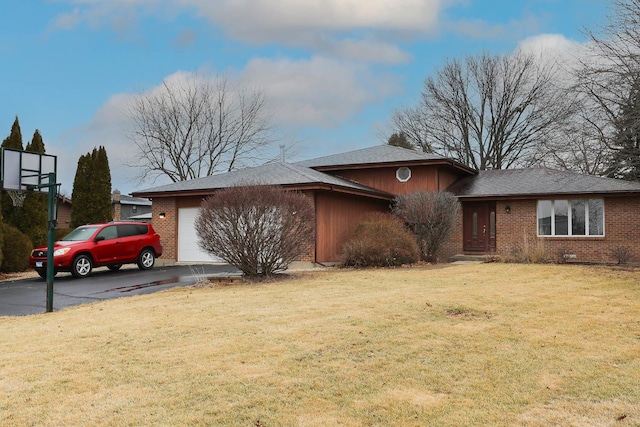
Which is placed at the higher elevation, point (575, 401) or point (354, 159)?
point (354, 159)

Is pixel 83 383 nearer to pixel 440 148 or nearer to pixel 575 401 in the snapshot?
pixel 575 401

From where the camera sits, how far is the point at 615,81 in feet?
48.6

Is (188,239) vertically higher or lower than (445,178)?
lower

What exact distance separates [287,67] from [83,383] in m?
18.9

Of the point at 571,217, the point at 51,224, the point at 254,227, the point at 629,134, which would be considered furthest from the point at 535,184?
the point at 51,224

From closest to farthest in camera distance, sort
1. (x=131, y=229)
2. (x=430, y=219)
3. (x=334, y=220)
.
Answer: (x=131, y=229)
(x=430, y=219)
(x=334, y=220)

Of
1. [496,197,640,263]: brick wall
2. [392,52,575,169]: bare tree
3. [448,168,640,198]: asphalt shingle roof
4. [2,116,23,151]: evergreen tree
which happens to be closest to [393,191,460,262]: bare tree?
[496,197,640,263]: brick wall

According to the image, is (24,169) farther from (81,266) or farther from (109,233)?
(109,233)

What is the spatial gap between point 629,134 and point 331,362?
1382cm

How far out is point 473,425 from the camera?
13.0 feet

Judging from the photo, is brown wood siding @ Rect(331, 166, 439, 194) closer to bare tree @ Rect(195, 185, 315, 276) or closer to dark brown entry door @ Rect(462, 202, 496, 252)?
dark brown entry door @ Rect(462, 202, 496, 252)

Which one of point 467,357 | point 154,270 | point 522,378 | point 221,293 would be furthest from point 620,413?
point 154,270

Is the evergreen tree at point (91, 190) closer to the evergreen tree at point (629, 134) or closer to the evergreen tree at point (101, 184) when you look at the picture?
the evergreen tree at point (101, 184)

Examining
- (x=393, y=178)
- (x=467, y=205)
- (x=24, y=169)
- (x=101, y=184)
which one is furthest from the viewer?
(x=101, y=184)
